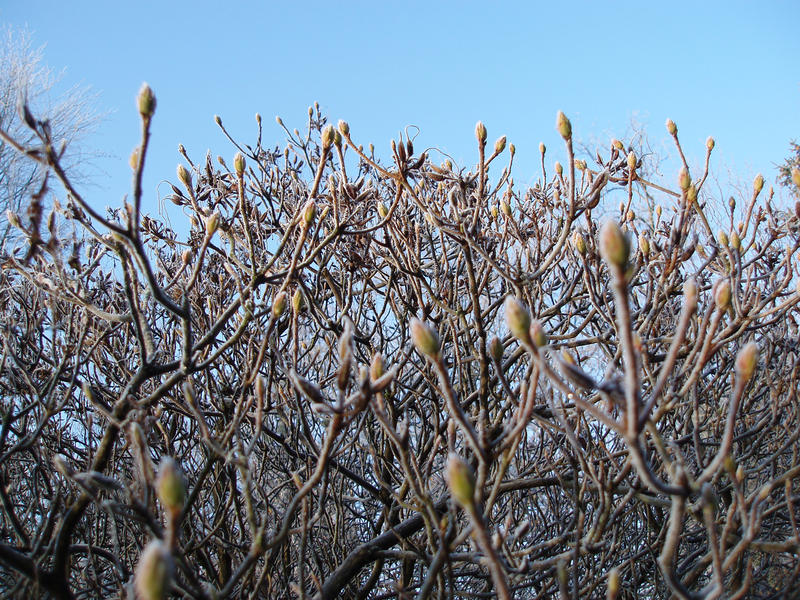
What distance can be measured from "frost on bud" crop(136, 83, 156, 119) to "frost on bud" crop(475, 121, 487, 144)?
44.9 inches

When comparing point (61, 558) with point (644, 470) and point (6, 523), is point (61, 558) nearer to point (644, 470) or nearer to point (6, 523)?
point (644, 470)

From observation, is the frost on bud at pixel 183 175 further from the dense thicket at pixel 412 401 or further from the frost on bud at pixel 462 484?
the frost on bud at pixel 462 484

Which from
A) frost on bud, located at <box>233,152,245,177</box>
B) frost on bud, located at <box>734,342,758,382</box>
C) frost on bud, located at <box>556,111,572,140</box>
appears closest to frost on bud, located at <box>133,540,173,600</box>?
frost on bud, located at <box>734,342,758,382</box>

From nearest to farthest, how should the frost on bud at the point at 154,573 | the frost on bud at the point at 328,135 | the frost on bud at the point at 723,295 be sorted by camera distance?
the frost on bud at the point at 154,573 < the frost on bud at the point at 723,295 < the frost on bud at the point at 328,135

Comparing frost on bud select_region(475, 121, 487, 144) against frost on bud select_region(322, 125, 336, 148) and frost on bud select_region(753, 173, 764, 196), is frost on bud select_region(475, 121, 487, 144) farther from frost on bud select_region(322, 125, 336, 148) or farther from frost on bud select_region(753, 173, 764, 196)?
frost on bud select_region(753, 173, 764, 196)

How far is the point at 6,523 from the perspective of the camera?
305 cm

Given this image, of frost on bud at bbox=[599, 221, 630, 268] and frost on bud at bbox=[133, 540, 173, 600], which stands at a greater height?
frost on bud at bbox=[599, 221, 630, 268]

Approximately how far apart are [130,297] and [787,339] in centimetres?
288

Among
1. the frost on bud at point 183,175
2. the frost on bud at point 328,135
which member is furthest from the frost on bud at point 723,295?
the frost on bud at point 183,175

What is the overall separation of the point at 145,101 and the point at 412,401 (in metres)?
2.37

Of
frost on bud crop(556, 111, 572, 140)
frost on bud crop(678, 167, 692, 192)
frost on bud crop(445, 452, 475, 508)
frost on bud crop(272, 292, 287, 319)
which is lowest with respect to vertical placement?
frost on bud crop(445, 452, 475, 508)

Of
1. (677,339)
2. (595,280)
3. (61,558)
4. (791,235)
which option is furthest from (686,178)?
(61,558)

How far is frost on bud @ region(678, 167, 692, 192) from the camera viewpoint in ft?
7.16

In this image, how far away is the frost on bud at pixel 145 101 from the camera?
1361mm
